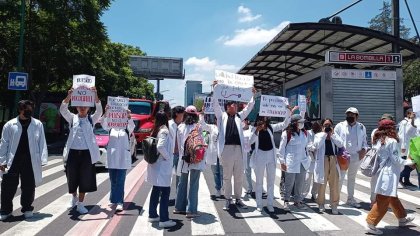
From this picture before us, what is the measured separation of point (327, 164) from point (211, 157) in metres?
2.11

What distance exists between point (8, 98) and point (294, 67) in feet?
63.0

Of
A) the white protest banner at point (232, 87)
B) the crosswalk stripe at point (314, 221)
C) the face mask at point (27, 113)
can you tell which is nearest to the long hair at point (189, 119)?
the white protest banner at point (232, 87)

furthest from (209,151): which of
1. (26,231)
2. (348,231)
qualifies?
(26,231)

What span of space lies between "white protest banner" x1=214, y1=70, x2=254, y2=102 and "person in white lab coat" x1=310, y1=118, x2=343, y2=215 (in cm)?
151

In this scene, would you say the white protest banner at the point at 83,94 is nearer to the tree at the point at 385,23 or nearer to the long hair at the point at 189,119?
the long hair at the point at 189,119

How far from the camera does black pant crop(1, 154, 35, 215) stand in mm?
6363

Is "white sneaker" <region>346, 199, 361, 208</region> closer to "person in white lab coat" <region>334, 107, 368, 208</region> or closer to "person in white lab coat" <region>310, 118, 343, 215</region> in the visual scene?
"person in white lab coat" <region>334, 107, 368, 208</region>

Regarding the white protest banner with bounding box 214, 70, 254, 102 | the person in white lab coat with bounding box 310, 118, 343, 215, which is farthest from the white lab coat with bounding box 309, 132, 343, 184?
the white protest banner with bounding box 214, 70, 254, 102

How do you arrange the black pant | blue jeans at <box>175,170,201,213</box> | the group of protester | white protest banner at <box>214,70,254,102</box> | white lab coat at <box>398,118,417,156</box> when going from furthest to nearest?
white lab coat at <box>398,118,417,156</box> < white protest banner at <box>214,70,254,102</box> < blue jeans at <box>175,170,201,213</box> < the black pant < the group of protester

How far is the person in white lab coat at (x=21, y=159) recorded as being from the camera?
6.38 metres

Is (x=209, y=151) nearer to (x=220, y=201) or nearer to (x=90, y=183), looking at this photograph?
(x=220, y=201)

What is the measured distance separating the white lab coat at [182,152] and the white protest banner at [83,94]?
1619 millimetres

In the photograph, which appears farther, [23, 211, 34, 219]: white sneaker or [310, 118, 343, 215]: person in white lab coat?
[310, 118, 343, 215]: person in white lab coat

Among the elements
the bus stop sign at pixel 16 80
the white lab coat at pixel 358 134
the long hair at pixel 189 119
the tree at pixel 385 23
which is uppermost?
the tree at pixel 385 23
